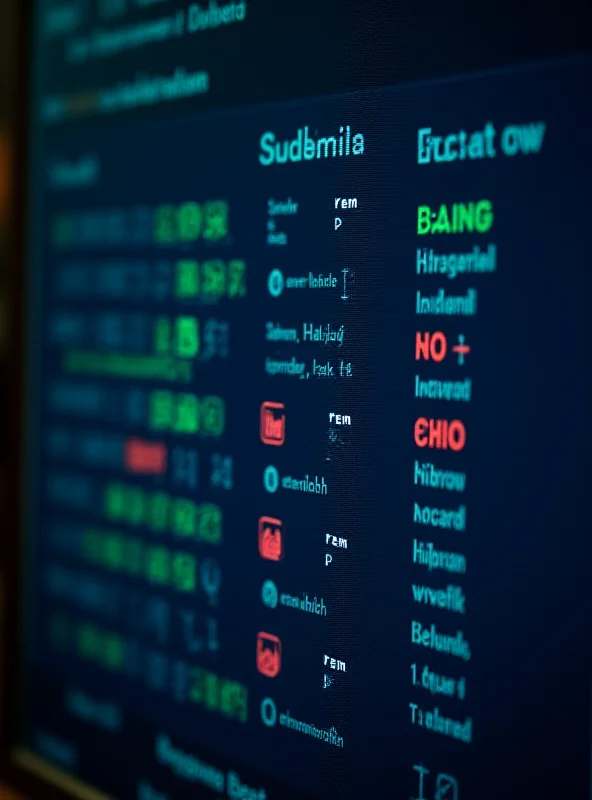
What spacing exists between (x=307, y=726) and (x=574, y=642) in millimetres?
256

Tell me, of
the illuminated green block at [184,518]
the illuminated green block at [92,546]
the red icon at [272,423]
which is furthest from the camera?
the illuminated green block at [92,546]

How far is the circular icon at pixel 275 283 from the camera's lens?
788mm

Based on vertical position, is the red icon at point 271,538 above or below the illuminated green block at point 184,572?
above

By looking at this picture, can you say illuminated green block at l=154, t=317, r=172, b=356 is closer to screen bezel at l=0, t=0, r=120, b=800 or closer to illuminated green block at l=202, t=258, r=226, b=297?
illuminated green block at l=202, t=258, r=226, b=297

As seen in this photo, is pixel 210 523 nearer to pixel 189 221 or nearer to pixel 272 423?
pixel 272 423

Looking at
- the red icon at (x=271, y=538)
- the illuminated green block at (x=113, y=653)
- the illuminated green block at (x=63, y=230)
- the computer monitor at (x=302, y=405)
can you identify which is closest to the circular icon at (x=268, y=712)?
the computer monitor at (x=302, y=405)

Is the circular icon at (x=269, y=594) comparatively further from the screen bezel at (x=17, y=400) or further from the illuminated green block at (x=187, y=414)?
the screen bezel at (x=17, y=400)

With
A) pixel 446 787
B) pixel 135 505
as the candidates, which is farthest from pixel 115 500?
pixel 446 787

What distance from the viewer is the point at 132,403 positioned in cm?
96

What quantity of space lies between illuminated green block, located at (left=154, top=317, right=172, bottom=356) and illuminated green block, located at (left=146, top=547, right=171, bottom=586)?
0.17 m

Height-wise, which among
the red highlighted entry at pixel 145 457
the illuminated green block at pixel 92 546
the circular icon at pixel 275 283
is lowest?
the illuminated green block at pixel 92 546

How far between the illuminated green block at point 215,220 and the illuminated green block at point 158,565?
27cm

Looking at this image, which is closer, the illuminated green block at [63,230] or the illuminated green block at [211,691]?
the illuminated green block at [211,691]

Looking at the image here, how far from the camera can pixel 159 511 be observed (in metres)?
0.93
